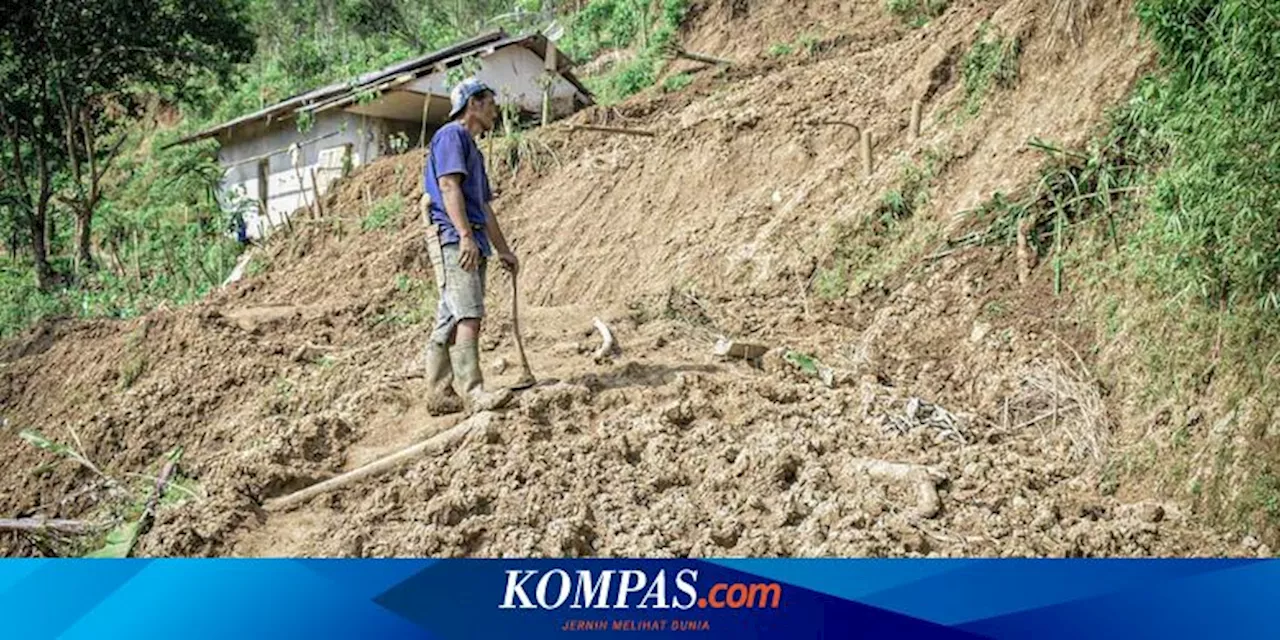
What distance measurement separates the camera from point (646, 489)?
4789 mm

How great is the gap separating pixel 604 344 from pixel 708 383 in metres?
0.82

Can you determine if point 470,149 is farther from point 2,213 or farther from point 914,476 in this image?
point 2,213

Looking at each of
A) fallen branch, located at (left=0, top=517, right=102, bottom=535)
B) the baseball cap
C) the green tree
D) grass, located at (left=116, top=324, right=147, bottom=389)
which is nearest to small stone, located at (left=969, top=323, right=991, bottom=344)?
the baseball cap

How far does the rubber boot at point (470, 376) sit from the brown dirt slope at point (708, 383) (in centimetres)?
15

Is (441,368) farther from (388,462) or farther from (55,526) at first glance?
(55,526)

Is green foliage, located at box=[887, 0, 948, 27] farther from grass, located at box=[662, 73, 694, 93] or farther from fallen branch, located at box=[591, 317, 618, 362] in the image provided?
fallen branch, located at box=[591, 317, 618, 362]

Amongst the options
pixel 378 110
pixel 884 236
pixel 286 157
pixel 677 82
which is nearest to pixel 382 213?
pixel 378 110

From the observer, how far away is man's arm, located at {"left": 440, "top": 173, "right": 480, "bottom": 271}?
17.1ft

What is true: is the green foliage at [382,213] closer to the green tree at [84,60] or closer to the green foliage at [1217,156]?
the green tree at [84,60]

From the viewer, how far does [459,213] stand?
17.1 ft

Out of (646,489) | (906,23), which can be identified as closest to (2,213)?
(906,23)

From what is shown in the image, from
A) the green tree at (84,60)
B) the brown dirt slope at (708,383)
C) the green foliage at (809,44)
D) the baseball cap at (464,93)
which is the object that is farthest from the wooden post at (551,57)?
the baseball cap at (464,93)

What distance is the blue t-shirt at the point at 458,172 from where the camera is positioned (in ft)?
17.1

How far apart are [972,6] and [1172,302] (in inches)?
230
